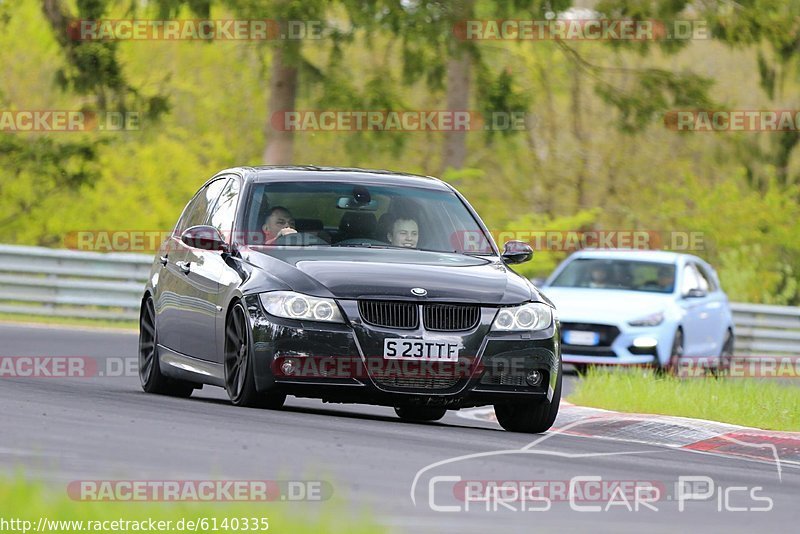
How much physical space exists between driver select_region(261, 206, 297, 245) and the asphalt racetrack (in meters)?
1.13

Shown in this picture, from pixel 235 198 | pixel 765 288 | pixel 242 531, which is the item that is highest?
pixel 235 198

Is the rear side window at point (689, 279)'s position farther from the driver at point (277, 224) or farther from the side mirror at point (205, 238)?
the side mirror at point (205, 238)

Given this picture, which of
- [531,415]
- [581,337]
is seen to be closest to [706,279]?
[581,337]

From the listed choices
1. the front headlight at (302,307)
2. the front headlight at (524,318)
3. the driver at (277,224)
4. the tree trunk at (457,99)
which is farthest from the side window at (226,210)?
the tree trunk at (457,99)

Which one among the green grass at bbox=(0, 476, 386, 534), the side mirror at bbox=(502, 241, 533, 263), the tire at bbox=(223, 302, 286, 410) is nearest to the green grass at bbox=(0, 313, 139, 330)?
the side mirror at bbox=(502, 241, 533, 263)

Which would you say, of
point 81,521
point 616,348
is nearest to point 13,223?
point 616,348

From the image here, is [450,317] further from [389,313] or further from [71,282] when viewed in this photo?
[71,282]

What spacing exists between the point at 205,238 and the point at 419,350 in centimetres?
185

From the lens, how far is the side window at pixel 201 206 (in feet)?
42.5

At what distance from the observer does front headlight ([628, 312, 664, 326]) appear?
2058cm

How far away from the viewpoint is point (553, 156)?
41.9 m

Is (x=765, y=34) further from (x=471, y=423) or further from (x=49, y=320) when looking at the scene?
(x=471, y=423)

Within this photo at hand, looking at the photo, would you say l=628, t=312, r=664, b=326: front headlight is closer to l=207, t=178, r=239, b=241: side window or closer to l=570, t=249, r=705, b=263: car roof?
l=570, t=249, r=705, b=263: car roof

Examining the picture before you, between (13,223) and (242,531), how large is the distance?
119ft
